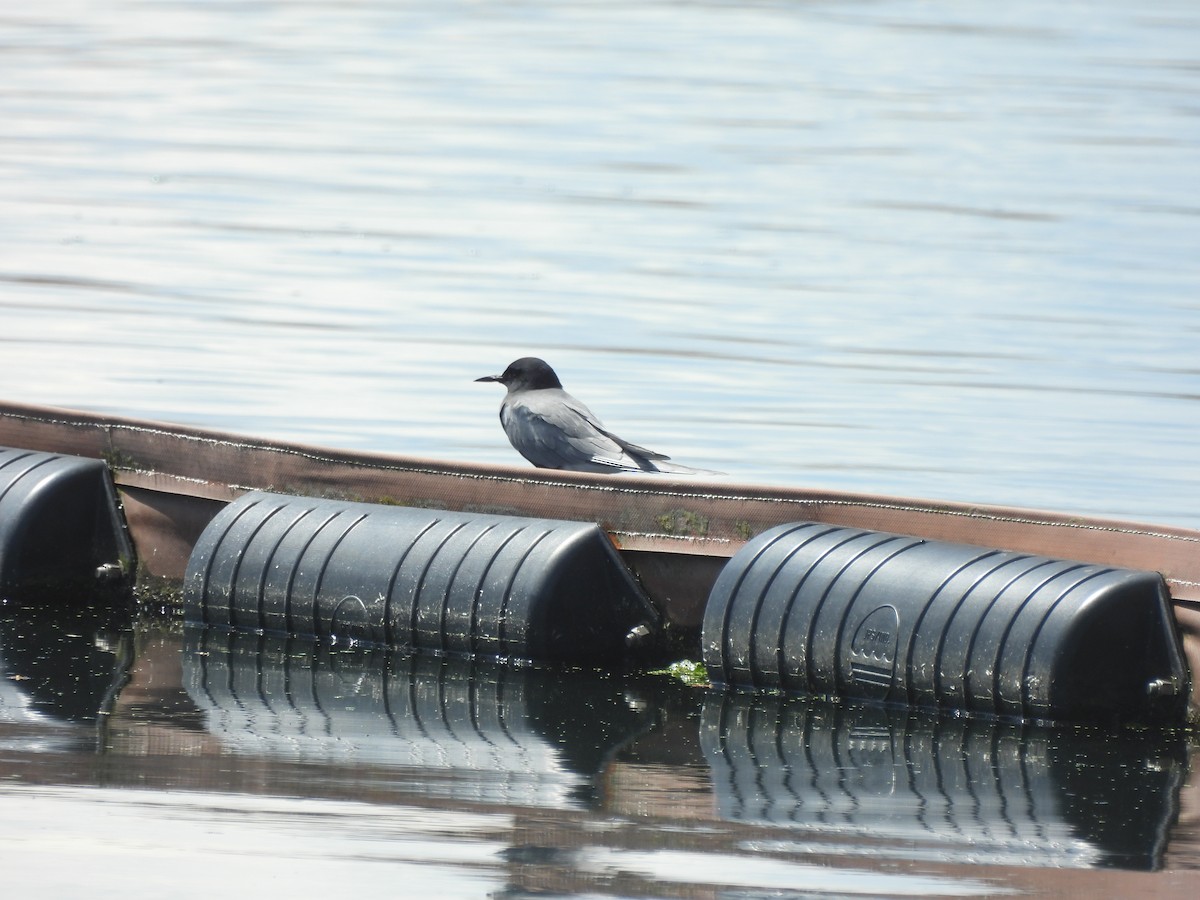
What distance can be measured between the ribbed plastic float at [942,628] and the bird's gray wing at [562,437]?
4.64ft

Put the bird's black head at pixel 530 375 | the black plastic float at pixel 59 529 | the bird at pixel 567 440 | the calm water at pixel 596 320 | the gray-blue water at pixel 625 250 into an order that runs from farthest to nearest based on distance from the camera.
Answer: the gray-blue water at pixel 625 250 < the bird's black head at pixel 530 375 < the bird at pixel 567 440 < the black plastic float at pixel 59 529 < the calm water at pixel 596 320

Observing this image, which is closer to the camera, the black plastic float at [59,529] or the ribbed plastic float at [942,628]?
the ribbed plastic float at [942,628]

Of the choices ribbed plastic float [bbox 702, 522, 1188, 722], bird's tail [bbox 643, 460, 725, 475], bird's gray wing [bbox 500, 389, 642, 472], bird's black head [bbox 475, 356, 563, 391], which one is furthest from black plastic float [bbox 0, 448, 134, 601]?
ribbed plastic float [bbox 702, 522, 1188, 722]

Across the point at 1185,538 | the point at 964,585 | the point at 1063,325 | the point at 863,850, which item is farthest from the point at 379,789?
the point at 1063,325

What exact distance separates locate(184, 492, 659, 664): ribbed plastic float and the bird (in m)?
0.90

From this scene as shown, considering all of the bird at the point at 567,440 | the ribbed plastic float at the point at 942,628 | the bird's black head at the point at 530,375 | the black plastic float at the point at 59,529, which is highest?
the bird's black head at the point at 530,375

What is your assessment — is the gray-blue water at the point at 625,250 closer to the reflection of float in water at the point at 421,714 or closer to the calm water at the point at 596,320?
the calm water at the point at 596,320

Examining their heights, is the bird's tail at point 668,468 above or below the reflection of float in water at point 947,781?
above

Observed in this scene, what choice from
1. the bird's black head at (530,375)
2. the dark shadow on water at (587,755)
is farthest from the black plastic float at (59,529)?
the bird's black head at (530,375)

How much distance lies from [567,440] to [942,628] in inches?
96.2

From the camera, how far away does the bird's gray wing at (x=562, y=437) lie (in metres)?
9.22

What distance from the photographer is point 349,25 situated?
147 feet

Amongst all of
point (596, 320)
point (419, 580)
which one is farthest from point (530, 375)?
point (596, 320)

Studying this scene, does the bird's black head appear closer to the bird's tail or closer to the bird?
the bird
